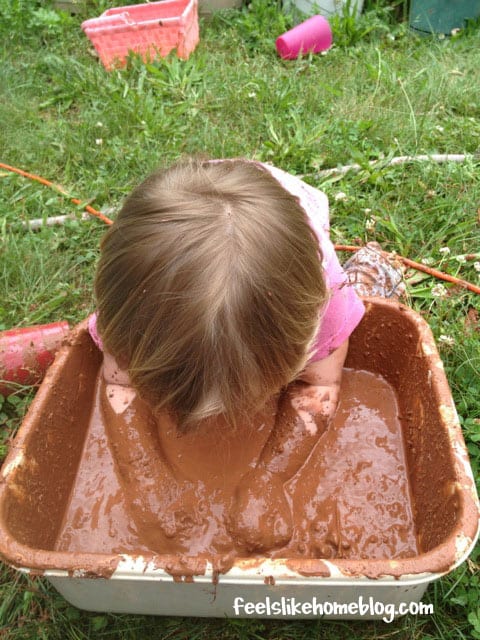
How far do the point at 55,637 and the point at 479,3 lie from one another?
11.5 feet

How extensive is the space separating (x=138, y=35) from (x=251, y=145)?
3.27 feet

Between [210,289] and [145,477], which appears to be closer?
[210,289]

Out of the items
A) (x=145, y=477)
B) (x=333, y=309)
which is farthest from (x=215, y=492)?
(x=333, y=309)

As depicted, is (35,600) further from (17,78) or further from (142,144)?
(17,78)

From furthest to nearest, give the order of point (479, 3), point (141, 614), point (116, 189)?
point (479, 3) → point (116, 189) → point (141, 614)

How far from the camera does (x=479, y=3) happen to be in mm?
3021

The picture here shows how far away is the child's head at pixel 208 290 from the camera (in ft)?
3.08

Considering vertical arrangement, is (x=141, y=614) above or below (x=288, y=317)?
below

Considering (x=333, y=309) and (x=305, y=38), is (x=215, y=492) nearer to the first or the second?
(x=333, y=309)

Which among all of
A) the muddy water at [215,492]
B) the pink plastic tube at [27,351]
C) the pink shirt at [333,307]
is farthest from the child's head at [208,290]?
Result: the pink plastic tube at [27,351]

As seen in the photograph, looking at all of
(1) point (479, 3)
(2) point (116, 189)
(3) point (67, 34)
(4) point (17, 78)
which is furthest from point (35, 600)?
(1) point (479, 3)

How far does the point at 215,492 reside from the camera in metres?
1.41

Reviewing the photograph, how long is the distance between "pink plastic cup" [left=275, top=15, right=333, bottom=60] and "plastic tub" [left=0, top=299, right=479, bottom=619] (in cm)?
193

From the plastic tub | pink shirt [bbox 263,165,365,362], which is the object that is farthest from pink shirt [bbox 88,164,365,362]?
the plastic tub
